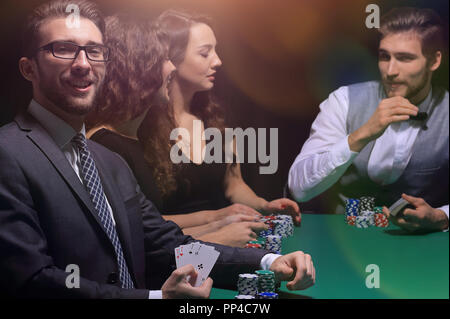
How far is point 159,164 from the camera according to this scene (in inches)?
122

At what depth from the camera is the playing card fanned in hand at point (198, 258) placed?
112 inches

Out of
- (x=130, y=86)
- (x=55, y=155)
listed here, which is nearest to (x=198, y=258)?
(x=55, y=155)

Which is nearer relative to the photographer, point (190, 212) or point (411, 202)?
point (190, 212)

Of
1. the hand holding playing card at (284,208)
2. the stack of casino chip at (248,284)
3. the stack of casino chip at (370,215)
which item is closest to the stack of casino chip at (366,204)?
the stack of casino chip at (370,215)

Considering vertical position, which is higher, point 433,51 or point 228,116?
point 433,51

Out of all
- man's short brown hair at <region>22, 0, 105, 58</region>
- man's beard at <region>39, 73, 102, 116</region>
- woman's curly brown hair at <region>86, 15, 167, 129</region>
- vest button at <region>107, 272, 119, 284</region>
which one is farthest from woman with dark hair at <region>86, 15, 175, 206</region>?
vest button at <region>107, 272, 119, 284</region>

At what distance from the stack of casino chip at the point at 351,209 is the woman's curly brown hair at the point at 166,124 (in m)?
1.07

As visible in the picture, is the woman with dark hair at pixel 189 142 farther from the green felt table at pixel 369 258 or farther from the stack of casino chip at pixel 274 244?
the green felt table at pixel 369 258

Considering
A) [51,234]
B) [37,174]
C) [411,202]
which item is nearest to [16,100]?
[37,174]

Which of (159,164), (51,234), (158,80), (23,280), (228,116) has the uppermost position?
(158,80)

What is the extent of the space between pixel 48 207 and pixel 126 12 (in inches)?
48.5

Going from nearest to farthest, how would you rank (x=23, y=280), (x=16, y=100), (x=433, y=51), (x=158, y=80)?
1. (x=23, y=280)
2. (x=16, y=100)
3. (x=158, y=80)
4. (x=433, y=51)

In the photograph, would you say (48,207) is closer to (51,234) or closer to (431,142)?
(51,234)

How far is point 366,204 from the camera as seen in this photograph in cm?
336
